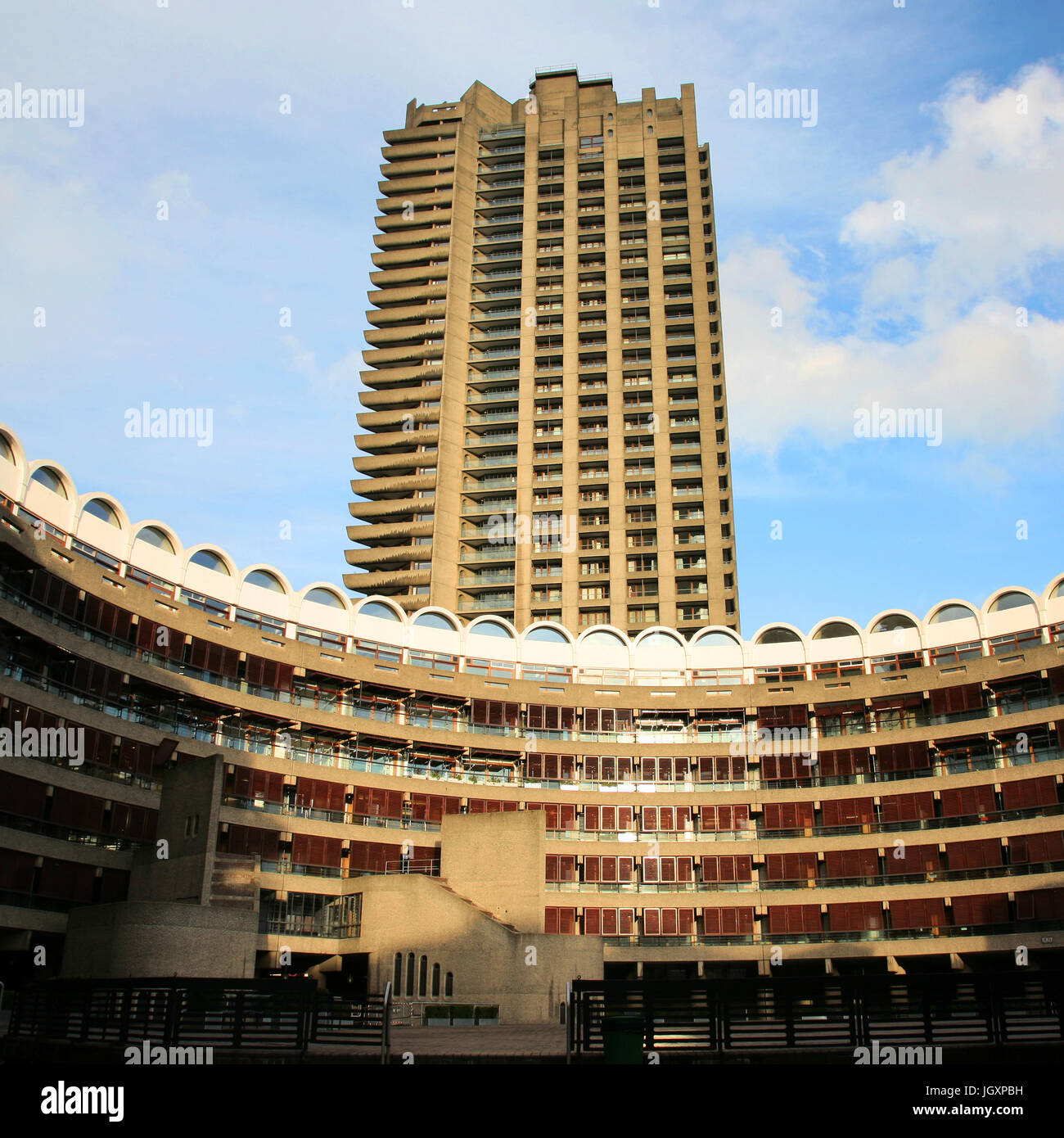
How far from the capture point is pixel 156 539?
56.3 m

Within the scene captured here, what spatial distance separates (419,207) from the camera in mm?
125625

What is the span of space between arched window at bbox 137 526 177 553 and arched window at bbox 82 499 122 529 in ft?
4.74

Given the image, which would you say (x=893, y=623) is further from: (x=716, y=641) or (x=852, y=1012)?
(x=852, y=1012)

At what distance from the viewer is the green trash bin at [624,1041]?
1844 cm

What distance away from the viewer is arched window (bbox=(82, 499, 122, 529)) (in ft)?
174

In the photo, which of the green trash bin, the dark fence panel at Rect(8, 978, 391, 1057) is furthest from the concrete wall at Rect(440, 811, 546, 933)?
the green trash bin

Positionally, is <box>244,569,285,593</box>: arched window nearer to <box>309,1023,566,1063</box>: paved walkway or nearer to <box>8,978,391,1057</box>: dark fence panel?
<box>309,1023,566,1063</box>: paved walkway

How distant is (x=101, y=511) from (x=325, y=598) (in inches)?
560

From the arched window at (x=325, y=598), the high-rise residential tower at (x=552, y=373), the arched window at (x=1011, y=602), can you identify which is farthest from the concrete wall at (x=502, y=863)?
the high-rise residential tower at (x=552, y=373)

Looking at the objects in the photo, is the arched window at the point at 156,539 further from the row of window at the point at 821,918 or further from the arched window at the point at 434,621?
the row of window at the point at 821,918

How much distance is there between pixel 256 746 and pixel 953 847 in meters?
37.1

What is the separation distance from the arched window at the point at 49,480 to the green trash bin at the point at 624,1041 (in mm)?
40410
